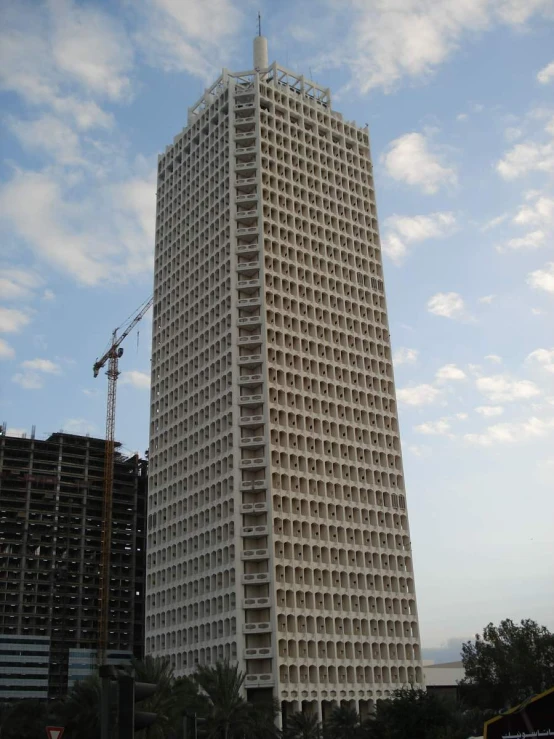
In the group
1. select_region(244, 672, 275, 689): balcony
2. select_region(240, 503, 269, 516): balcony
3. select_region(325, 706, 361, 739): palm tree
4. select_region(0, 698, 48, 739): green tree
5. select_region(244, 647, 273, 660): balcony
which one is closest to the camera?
select_region(0, 698, 48, 739): green tree

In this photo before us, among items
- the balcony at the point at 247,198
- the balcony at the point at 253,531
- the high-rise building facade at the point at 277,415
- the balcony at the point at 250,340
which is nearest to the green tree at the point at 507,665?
the high-rise building facade at the point at 277,415

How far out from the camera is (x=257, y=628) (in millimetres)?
91188

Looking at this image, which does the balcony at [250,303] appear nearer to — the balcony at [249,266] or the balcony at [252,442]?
the balcony at [249,266]

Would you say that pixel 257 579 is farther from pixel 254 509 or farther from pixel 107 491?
pixel 107 491

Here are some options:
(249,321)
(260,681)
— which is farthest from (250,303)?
(260,681)

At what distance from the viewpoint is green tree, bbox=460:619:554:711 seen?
8875 centimetres

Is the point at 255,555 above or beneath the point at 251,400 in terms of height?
beneath

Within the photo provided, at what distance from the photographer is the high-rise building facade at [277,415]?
94.9m

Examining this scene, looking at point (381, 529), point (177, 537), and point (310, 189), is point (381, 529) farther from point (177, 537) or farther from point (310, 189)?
point (310, 189)

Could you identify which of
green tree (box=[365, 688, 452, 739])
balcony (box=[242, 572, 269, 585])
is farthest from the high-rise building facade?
green tree (box=[365, 688, 452, 739])

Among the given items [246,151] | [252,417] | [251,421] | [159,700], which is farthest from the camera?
[246,151]

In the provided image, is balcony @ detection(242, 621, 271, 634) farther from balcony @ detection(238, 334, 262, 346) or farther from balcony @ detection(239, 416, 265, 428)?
balcony @ detection(238, 334, 262, 346)

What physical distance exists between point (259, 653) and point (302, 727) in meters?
10.6

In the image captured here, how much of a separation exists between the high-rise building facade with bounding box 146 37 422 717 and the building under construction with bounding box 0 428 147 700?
54.8 meters
